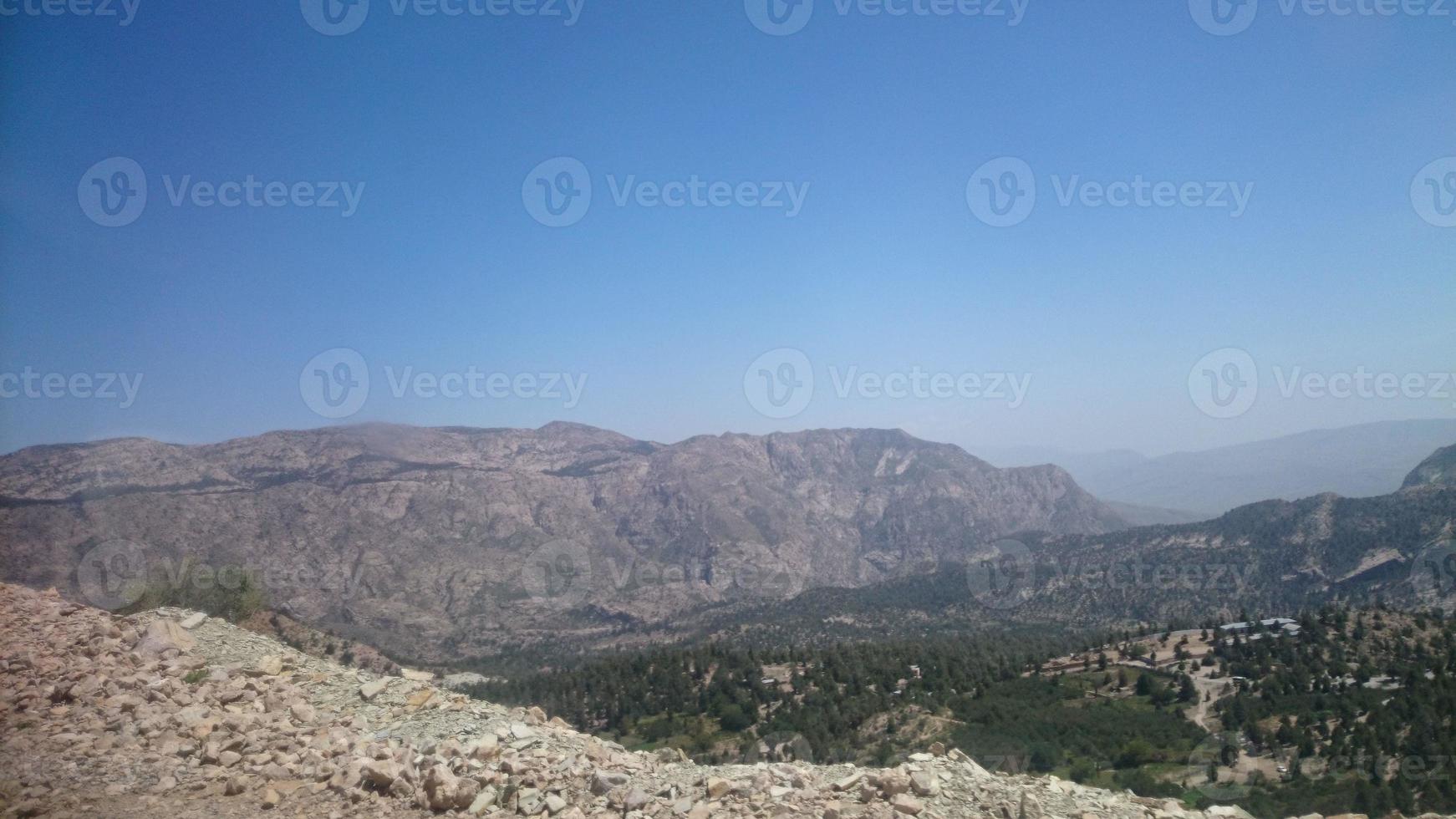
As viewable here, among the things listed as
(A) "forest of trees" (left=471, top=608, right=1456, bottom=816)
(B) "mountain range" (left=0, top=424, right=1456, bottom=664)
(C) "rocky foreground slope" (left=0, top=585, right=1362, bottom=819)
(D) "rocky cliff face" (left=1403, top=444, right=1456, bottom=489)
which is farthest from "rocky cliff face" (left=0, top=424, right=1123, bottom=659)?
(D) "rocky cliff face" (left=1403, top=444, right=1456, bottom=489)

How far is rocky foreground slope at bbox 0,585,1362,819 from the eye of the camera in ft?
29.4

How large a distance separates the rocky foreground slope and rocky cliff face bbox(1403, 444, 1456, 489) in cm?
12575

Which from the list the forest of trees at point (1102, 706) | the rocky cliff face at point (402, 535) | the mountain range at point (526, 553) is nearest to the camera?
the forest of trees at point (1102, 706)

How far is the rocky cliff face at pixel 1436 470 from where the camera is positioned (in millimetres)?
99812

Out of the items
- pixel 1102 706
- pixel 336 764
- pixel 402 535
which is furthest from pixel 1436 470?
pixel 402 535

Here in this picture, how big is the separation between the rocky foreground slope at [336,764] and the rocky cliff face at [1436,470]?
12575 centimetres

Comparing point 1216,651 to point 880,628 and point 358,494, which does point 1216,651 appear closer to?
point 880,628

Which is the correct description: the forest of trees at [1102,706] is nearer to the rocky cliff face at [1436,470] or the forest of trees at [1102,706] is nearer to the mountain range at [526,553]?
the mountain range at [526,553]

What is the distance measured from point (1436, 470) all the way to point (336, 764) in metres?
147

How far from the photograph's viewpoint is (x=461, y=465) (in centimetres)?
17162

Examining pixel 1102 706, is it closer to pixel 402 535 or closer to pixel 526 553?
pixel 402 535

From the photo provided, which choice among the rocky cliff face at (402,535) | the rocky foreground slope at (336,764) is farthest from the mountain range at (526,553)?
the rocky foreground slope at (336,764)

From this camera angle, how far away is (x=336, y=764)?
31.6ft

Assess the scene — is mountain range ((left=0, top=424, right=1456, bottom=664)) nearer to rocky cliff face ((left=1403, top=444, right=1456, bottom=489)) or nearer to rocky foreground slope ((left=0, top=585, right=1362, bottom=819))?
rocky cliff face ((left=1403, top=444, right=1456, bottom=489))
